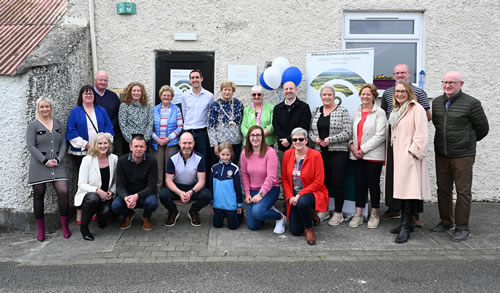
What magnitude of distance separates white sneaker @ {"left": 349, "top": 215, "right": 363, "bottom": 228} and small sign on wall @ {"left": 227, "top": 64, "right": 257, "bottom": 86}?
2.61 metres

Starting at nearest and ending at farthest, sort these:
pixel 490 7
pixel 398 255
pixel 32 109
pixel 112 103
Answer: pixel 398 255, pixel 32 109, pixel 112 103, pixel 490 7

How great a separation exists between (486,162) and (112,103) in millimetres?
5935

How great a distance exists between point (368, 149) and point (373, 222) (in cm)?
99

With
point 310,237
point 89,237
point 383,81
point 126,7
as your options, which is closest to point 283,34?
point 383,81

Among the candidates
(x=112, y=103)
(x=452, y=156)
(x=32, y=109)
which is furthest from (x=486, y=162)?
(x=32, y=109)

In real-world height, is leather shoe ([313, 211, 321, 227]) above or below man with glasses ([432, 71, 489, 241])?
below

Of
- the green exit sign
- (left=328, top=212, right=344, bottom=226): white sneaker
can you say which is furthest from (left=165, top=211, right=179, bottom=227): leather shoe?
the green exit sign

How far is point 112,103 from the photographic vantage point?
18.0 feet

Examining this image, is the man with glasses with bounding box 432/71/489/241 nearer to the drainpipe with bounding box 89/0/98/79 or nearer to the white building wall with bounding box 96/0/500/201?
the white building wall with bounding box 96/0/500/201

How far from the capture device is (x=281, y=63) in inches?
224

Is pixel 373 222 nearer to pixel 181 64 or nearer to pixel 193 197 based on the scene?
pixel 193 197

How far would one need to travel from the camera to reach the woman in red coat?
4.46m

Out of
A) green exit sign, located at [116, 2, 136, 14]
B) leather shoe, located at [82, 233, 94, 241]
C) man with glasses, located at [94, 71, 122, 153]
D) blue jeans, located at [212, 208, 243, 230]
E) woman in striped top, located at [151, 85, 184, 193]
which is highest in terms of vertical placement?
green exit sign, located at [116, 2, 136, 14]

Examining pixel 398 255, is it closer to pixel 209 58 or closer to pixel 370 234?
pixel 370 234
